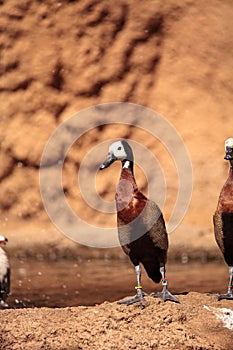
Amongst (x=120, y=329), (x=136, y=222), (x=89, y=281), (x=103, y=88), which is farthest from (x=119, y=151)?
(x=103, y=88)

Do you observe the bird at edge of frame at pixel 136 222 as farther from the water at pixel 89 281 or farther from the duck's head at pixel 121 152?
the water at pixel 89 281

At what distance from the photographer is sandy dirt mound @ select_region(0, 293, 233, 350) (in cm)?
325

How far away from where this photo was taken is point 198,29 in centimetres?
595

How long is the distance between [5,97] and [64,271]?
1.51m

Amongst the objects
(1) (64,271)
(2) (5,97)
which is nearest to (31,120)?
(2) (5,97)

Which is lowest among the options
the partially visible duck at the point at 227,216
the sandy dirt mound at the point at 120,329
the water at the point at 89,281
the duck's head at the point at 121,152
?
the water at the point at 89,281

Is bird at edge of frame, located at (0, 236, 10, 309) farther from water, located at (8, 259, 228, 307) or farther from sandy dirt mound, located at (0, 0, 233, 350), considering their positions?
sandy dirt mound, located at (0, 0, 233, 350)

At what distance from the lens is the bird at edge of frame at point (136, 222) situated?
338cm

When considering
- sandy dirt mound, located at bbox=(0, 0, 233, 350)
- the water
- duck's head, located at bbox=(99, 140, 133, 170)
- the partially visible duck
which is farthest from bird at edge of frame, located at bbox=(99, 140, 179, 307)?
sandy dirt mound, located at bbox=(0, 0, 233, 350)

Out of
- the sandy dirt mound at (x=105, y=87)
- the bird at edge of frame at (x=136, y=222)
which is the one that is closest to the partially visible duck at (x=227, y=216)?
the bird at edge of frame at (x=136, y=222)

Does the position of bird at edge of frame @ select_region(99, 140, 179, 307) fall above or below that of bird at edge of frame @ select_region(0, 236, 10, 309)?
above

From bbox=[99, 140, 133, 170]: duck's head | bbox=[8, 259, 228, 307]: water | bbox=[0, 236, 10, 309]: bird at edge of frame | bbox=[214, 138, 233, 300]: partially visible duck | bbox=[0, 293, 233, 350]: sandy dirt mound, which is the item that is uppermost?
bbox=[99, 140, 133, 170]: duck's head

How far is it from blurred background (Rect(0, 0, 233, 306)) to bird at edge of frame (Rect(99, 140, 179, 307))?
2307 millimetres

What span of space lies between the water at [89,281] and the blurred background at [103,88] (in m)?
0.30
